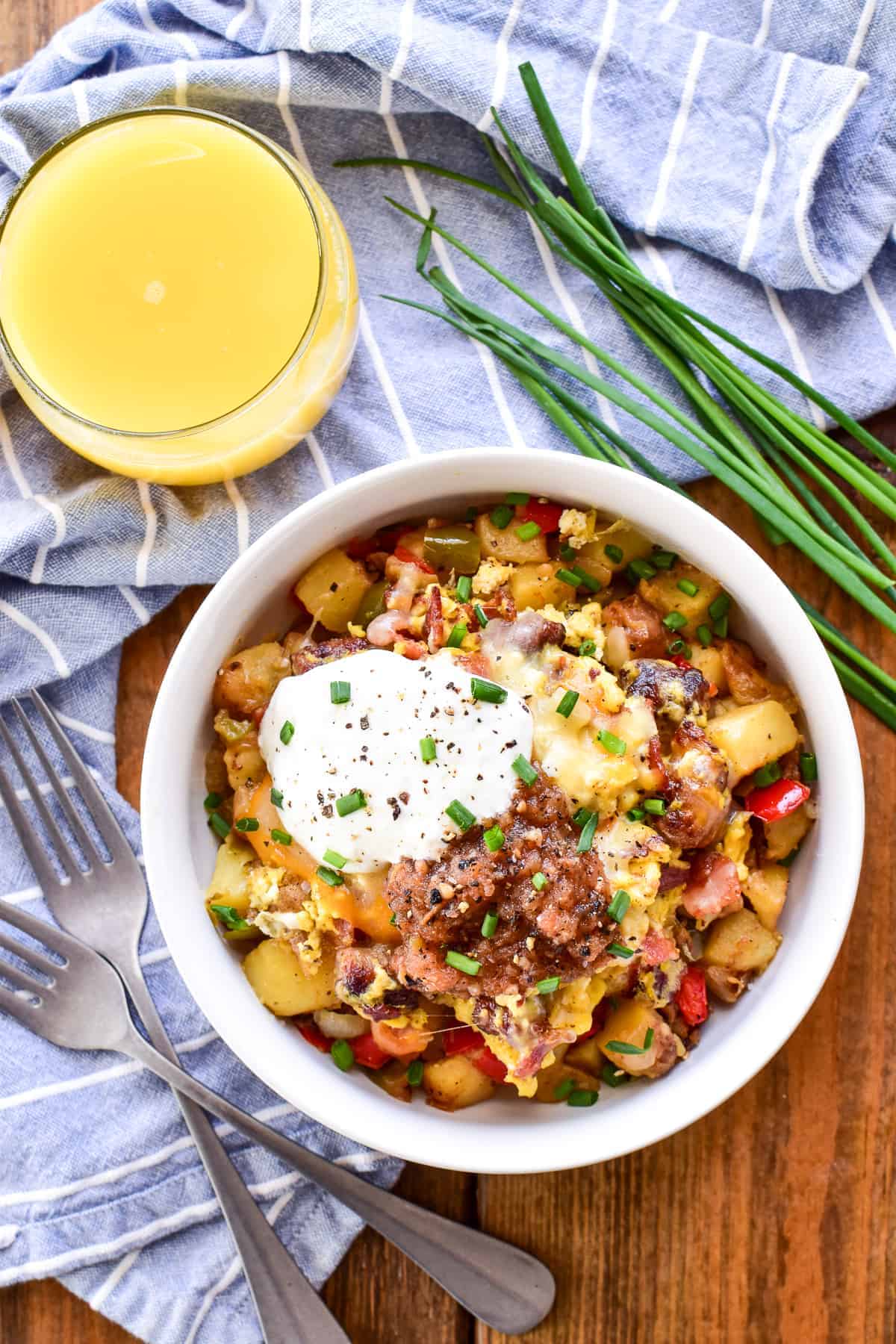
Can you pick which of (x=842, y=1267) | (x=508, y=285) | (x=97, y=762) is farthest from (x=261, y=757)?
(x=842, y=1267)

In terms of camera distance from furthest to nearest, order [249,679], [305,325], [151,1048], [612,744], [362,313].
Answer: [362,313] < [151,1048] < [305,325] < [249,679] < [612,744]

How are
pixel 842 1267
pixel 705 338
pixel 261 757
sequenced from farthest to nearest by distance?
pixel 842 1267
pixel 705 338
pixel 261 757

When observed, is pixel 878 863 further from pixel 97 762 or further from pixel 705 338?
pixel 97 762

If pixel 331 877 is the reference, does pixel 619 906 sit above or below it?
above

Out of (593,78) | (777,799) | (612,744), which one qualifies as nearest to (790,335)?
(593,78)

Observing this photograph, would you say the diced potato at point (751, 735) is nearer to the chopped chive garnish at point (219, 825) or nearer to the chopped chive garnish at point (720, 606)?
the chopped chive garnish at point (720, 606)

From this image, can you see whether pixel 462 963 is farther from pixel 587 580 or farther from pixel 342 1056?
pixel 587 580
